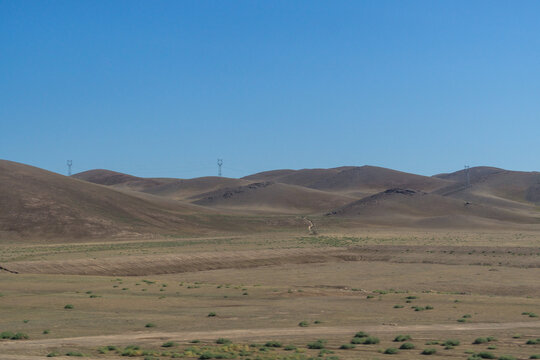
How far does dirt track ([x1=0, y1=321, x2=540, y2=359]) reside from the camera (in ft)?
75.2

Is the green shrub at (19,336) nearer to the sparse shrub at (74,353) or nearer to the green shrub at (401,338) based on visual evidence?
the sparse shrub at (74,353)

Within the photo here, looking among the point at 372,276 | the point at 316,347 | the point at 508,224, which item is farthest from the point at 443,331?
the point at 508,224

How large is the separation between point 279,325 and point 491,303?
1284 cm

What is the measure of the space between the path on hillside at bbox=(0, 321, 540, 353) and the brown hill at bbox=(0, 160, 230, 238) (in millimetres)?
79526

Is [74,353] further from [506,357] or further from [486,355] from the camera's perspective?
[506,357]

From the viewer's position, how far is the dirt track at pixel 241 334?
2292 centimetres

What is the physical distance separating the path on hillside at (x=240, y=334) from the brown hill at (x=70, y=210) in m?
79.5

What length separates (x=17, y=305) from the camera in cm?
3372

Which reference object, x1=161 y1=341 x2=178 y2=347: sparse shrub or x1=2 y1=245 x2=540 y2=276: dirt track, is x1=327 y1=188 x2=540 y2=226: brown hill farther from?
x1=161 y1=341 x2=178 y2=347: sparse shrub

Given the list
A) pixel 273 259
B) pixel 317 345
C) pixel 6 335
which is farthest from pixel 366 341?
pixel 273 259

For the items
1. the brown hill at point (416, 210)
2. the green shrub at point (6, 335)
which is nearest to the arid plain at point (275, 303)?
the green shrub at point (6, 335)

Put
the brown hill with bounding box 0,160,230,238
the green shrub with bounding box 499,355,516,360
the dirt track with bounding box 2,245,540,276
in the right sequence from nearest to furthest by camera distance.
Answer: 1. the green shrub with bounding box 499,355,516,360
2. the dirt track with bounding box 2,245,540,276
3. the brown hill with bounding box 0,160,230,238

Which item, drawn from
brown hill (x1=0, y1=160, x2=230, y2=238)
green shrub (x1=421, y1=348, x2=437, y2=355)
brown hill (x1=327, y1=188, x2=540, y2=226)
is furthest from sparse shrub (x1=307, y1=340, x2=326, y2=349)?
brown hill (x1=327, y1=188, x2=540, y2=226)

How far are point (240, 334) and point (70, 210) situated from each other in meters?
91.7
